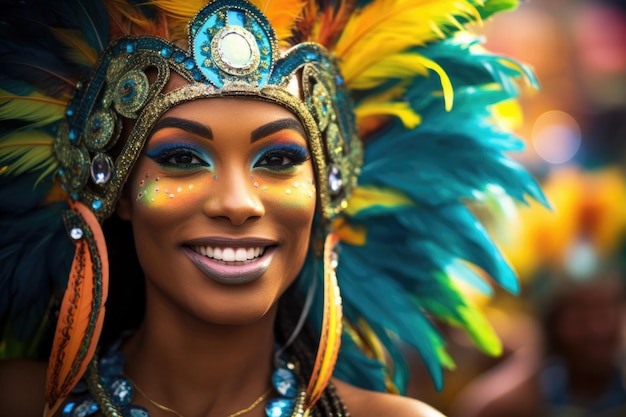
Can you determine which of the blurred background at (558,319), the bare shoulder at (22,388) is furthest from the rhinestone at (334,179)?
the blurred background at (558,319)

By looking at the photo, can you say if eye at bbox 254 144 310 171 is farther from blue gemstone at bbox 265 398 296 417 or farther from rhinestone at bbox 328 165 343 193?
blue gemstone at bbox 265 398 296 417

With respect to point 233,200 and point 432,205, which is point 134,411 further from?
point 432,205

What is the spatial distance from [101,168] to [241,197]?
1.52ft

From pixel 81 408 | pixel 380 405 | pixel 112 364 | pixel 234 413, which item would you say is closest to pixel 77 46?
pixel 112 364

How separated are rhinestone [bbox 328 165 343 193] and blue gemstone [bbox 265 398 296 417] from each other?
66 cm

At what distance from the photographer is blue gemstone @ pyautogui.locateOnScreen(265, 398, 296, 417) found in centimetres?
289

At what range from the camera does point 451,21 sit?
3029 millimetres

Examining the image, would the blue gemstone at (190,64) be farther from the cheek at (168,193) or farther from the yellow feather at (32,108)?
the yellow feather at (32,108)

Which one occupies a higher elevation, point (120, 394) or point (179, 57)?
point (179, 57)

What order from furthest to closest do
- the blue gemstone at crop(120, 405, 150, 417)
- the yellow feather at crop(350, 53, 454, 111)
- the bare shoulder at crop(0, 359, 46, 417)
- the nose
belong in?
1. the yellow feather at crop(350, 53, 454, 111)
2. the bare shoulder at crop(0, 359, 46, 417)
3. the blue gemstone at crop(120, 405, 150, 417)
4. the nose

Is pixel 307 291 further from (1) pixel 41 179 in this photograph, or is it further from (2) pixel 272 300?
A: (1) pixel 41 179

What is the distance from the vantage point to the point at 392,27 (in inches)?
121

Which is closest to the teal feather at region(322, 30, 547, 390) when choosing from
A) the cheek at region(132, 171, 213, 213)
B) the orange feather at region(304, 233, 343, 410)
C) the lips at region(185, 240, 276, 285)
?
the orange feather at region(304, 233, 343, 410)

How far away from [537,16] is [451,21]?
824 cm
